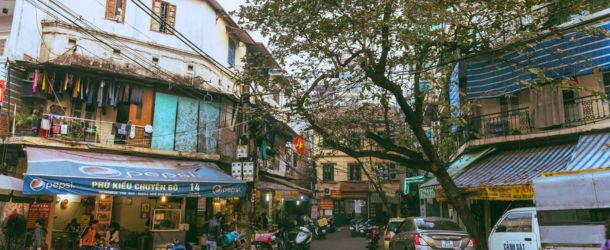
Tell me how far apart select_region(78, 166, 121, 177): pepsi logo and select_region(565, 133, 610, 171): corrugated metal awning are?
1325 cm

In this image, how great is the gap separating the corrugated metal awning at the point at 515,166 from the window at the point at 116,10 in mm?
14680

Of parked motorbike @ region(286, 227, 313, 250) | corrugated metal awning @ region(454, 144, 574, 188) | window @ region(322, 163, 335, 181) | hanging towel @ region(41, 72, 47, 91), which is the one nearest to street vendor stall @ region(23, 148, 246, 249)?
hanging towel @ region(41, 72, 47, 91)

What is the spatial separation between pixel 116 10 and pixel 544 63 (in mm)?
16254

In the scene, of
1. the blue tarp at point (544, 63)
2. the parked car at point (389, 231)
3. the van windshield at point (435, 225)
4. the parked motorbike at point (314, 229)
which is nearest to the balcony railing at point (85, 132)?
the parked car at point (389, 231)

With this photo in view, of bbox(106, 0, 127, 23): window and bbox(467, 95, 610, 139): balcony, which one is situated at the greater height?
bbox(106, 0, 127, 23): window

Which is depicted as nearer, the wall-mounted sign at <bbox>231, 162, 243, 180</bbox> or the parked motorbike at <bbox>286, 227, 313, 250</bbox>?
the wall-mounted sign at <bbox>231, 162, 243, 180</bbox>

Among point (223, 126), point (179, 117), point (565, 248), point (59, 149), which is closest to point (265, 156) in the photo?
point (223, 126)

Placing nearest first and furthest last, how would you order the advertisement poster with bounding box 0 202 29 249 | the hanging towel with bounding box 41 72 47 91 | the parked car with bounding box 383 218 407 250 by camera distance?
the advertisement poster with bounding box 0 202 29 249, the hanging towel with bounding box 41 72 47 91, the parked car with bounding box 383 218 407 250

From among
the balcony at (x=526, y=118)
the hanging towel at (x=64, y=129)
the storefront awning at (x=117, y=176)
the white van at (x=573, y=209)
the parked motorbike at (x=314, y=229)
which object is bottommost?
the parked motorbike at (x=314, y=229)

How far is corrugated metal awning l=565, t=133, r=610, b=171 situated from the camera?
1065 cm

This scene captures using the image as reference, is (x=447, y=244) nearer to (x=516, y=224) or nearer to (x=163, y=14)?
(x=516, y=224)

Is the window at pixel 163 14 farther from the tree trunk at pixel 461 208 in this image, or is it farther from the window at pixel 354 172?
the window at pixel 354 172

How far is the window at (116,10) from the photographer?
17.5 meters

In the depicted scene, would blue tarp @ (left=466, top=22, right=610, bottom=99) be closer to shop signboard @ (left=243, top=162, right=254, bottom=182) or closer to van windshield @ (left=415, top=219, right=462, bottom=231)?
van windshield @ (left=415, top=219, right=462, bottom=231)
